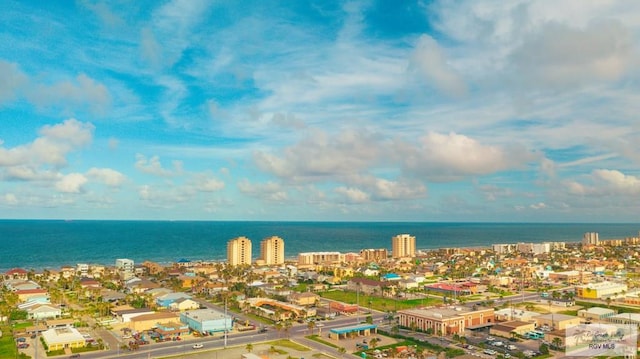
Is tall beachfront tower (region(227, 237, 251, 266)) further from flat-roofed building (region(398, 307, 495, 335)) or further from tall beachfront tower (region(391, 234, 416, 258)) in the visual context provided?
flat-roofed building (region(398, 307, 495, 335))

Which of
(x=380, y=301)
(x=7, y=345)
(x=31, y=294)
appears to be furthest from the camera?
(x=380, y=301)

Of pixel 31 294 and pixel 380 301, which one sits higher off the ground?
pixel 31 294

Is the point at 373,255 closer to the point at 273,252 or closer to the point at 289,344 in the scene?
the point at 273,252

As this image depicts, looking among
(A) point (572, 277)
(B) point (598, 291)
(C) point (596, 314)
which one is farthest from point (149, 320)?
(A) point (572, 277)

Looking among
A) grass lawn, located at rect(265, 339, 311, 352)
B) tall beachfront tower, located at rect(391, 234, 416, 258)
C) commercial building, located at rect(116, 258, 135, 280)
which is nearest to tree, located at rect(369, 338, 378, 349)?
grass lawn, located at rect(265, 339, 311, 352)

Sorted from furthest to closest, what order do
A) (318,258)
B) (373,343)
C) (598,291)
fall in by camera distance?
(318,258), (598,291), (373,343)

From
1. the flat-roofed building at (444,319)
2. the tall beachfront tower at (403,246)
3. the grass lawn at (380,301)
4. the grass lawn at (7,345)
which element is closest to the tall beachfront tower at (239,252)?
the grass lawn at (380,301)
